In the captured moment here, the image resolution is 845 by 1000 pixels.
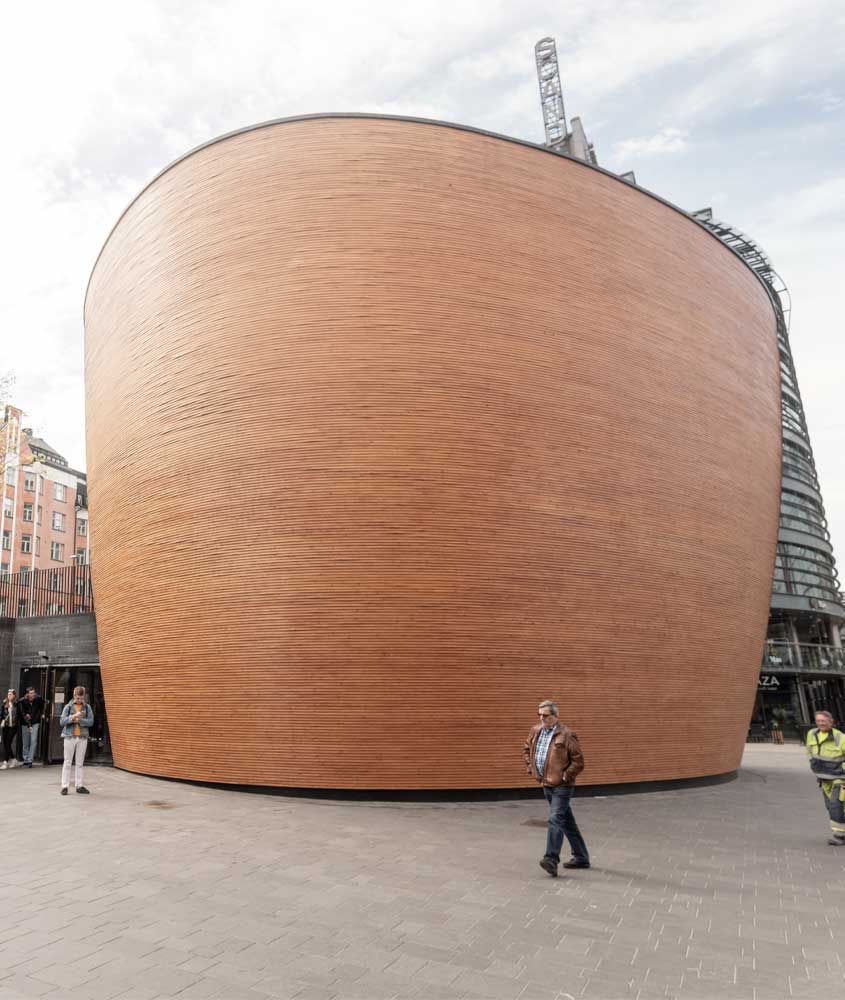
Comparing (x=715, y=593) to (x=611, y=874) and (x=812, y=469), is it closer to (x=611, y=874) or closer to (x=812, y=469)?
(x=611, y=874)

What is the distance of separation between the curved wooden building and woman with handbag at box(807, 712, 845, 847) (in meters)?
3.42

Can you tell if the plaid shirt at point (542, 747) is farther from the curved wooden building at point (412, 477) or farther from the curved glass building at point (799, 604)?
the curved glass building at point (799, 604)

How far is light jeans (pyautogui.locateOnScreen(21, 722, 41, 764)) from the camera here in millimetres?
14336

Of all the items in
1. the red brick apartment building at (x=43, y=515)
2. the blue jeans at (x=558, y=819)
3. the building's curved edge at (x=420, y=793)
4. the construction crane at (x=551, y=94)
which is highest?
the construction crane at (x=551, y=94)

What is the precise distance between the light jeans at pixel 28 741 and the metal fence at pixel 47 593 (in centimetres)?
261

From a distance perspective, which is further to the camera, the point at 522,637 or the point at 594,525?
the point at 594,525

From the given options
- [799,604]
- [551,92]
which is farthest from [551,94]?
[799,604]

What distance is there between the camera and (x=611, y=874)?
20.3 ft

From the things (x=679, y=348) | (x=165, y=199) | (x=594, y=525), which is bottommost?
(x=594, y=525)

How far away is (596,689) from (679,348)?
255 inches

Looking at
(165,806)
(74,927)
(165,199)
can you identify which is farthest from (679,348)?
(74,927)

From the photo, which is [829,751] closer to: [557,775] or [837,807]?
[837,807]

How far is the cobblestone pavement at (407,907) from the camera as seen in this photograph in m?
3.97

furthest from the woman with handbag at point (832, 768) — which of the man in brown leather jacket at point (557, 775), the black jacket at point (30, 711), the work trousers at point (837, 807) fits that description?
the black jacket at point (30, 711)
